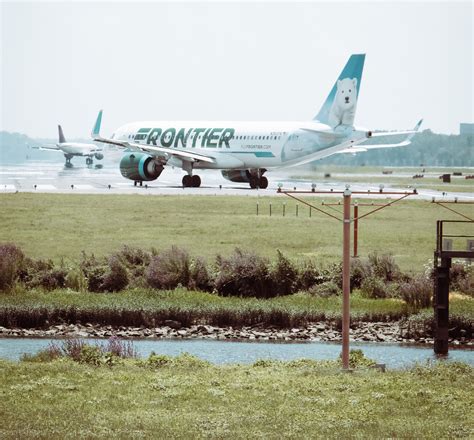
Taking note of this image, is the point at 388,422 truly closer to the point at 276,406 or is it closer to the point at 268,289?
the point at 276,406

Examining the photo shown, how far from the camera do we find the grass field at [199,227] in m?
60.5

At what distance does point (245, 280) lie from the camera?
5009 centimetres

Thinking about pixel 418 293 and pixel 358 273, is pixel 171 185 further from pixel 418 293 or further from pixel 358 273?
pixel 418 293

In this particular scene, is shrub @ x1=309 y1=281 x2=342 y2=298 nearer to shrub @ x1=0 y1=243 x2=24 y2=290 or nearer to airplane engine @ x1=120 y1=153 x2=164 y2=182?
shrub @ x1=0 y1=243 x2=24 y2=290

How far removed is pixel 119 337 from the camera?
42938mm

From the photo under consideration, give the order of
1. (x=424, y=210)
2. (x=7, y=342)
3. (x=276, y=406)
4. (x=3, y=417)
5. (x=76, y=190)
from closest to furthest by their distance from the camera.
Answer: (x=3, y=417) → (x=276, y=406) → (x=7, y=342) → (x=424, y=210) → (x=76, y=190)

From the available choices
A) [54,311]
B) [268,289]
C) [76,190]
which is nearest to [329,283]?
[268,289]

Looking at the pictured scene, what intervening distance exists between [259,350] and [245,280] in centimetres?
1012

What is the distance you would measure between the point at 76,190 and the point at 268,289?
44.1 m

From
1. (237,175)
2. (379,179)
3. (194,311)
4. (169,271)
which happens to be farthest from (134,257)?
(379,179)

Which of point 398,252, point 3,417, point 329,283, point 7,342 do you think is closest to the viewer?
point 3,417

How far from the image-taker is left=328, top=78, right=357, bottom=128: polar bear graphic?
90625 millimetres

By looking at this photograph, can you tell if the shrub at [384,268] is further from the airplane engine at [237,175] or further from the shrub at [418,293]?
the airplane engine at [237,175]

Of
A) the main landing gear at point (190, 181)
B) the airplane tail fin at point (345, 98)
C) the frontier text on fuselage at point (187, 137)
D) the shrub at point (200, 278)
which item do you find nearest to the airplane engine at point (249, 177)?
the frontier text on fuselage at point (187, 137)
